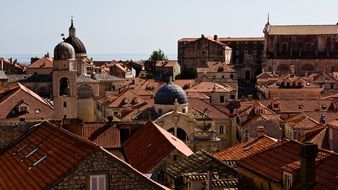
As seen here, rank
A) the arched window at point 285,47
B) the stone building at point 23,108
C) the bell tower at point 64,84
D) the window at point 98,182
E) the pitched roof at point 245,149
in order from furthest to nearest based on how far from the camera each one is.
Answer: the arched window at point 285,47 → the bell tower at point 64,84 → the stone building at point 23,108 → the pitched roof at point 245,149 → the window at point 98,182

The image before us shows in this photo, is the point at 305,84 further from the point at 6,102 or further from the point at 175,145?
the point at 175,145

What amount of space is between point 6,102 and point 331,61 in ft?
280

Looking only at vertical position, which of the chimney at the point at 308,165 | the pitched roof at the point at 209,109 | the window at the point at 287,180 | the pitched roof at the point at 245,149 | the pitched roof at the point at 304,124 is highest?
the chimney at the point at 308,165

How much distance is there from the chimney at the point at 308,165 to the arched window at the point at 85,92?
5783 centimetres

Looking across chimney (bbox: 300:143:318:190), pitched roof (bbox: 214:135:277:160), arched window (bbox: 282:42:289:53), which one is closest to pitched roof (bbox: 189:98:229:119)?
pitched roof (bbox: 214:135:277:160)

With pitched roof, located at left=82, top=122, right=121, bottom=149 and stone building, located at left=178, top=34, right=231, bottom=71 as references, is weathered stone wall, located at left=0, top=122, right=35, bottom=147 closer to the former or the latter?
pitched roof, located at left=82, top=122, right=121, bottom=149

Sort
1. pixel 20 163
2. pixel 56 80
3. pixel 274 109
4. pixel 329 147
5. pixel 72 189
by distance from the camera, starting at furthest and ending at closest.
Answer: pixel 274 109, pixel 56 80, pixel 329 147, pixel 20 163, pixel 72 189

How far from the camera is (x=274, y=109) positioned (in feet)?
241

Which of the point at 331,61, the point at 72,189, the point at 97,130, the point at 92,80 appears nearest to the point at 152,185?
the point at 72,189

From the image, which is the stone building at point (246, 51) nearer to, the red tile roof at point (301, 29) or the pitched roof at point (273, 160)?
the red tile roof at point (301, 29)

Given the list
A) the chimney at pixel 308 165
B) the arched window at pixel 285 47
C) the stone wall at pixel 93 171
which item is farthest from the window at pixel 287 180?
the arched window at pixel 285 47

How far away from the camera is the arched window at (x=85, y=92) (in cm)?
7700

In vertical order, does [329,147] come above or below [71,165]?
below

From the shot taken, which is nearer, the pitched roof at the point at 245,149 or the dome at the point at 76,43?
the pitched roof at the point at 245,149
